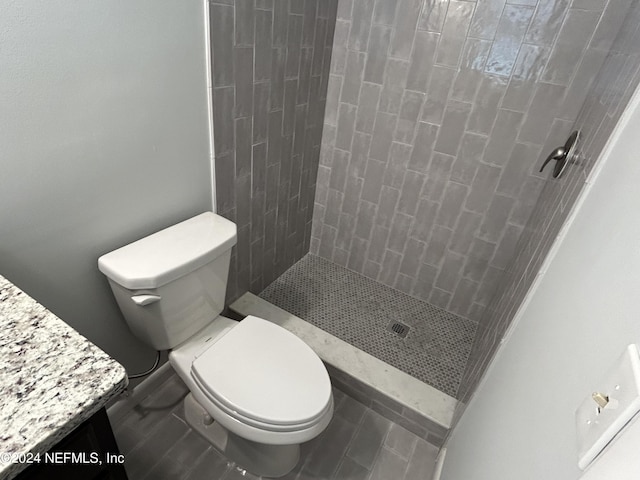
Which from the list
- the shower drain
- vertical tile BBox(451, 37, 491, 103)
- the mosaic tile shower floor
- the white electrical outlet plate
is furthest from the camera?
the shower drain

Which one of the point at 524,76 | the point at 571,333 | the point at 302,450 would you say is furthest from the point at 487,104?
the point at 302,450

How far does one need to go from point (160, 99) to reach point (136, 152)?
18cm

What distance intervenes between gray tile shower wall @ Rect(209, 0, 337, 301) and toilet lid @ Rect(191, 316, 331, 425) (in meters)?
0.53

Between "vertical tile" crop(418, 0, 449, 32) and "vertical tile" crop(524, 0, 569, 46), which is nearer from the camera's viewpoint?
"vertical tile" crop(524, 0, 569, 46)

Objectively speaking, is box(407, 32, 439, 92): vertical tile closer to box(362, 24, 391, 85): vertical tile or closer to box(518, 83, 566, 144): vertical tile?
box(362, 24, 391, 85): vertical tile

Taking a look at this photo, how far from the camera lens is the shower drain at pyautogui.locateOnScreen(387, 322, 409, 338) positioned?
5.89 ft

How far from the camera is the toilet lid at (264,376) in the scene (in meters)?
1.00

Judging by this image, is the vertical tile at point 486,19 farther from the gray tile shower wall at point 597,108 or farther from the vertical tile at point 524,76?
the gray tile shower wall at point 597,108

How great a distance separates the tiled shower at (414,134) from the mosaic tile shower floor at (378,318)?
0.02 m

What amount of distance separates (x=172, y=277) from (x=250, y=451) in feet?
2.33

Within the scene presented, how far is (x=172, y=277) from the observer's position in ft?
3.29

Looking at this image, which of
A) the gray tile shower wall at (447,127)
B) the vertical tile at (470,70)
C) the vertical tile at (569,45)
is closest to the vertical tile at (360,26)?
the gray tile shower wall at (447,127)

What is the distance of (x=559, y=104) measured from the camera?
4.47 ft

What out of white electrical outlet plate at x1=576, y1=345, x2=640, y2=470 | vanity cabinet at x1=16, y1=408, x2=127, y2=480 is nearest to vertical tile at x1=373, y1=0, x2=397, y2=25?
white electrical outlet plate at x1=576, y1=345, x2=640, y2=470
